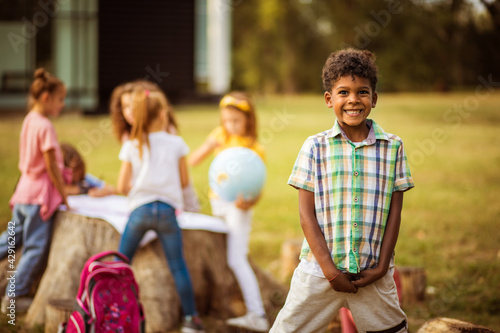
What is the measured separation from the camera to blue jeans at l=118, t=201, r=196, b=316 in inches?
162

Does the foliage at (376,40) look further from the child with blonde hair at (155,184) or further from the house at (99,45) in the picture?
the house at (99,45)

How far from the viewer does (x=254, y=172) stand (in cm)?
452

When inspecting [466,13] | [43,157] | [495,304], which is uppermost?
[466,13]

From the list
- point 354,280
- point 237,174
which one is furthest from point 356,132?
point 237,174

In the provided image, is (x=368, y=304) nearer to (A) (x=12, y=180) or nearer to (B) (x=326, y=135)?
(B) (x=326, y=135)

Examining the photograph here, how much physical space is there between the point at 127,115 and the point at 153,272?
1181mm

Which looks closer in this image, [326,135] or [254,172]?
[326,135]

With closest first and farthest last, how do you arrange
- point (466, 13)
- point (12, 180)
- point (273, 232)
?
point (273, 232) < point (12, 180) < point (466, 13)

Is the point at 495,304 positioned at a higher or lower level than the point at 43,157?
lower

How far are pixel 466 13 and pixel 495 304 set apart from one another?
38.9ft

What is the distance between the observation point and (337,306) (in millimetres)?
2738

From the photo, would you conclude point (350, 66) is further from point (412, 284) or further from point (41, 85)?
point (412, 284)

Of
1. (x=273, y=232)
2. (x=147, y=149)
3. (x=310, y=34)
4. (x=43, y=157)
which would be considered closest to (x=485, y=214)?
(x=273, y=232)

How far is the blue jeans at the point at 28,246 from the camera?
4379 mm
